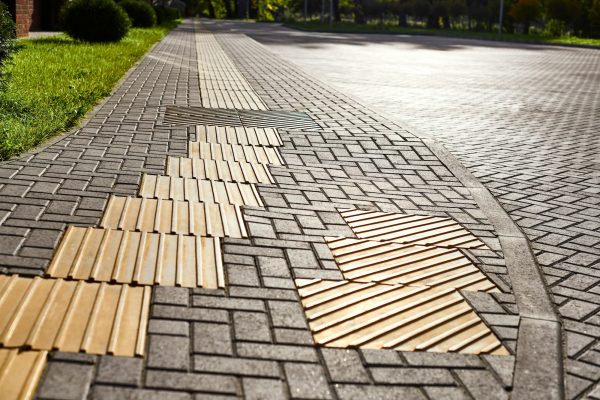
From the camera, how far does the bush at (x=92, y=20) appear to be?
19.0 meters

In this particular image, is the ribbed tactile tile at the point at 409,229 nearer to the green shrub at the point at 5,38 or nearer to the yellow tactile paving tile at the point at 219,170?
the yellow tactile paving tile at the point at 219,170

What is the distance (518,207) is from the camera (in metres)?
5.99

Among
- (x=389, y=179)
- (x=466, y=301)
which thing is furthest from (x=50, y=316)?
(x=389, y=179)

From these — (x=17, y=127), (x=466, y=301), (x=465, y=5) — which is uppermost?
(x=465, y=5)

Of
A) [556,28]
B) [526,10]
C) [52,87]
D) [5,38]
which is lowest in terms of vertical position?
[52,87]

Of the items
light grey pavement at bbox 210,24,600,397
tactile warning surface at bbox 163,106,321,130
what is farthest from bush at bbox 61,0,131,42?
tactile warning surface at bbox 163,106,321,130

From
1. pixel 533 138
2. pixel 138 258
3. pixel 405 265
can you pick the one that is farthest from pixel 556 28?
pixel 138 258

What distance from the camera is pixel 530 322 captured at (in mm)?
3770

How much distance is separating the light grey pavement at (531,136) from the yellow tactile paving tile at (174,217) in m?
1.98

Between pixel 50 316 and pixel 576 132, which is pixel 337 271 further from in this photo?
pixel 576 132

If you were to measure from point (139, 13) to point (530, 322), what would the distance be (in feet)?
93.0

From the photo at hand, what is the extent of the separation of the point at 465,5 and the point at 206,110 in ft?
170

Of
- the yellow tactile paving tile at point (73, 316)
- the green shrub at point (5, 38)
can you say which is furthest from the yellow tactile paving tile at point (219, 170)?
the green shrub at point (5, 38)

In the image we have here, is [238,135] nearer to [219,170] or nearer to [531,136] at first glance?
[219,170]
